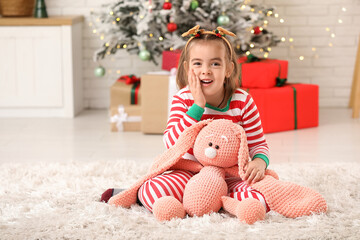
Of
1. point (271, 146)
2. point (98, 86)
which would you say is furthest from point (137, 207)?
point (98, 86)

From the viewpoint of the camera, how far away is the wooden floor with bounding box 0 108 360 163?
7.77 feet

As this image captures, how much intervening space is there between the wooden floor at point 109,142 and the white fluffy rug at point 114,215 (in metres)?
0.37

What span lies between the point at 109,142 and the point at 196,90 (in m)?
1.17

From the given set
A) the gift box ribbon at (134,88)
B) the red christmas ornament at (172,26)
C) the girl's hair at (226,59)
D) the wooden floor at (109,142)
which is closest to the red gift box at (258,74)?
the wooden floor at (109,142)

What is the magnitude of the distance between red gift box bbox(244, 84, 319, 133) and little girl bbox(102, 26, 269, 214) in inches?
45.5

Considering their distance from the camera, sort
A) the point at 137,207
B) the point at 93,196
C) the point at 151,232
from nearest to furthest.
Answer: the point at 151,232, the point at 137,207, the point at 93,196

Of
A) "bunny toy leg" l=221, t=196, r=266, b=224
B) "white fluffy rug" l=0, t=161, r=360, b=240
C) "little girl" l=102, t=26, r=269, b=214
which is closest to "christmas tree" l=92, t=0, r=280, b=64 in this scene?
"white fluffy rug" l=0, t=161, r=360, b=240

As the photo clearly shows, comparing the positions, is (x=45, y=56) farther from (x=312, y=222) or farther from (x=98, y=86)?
(x=312, y=222)

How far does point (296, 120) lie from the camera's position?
2916mm

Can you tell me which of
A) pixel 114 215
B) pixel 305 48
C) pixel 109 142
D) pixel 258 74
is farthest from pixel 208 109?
pixel 305 48

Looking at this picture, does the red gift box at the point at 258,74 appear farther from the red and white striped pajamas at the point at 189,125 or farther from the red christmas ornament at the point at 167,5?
the red and white striped pajamas at the point at 189,125

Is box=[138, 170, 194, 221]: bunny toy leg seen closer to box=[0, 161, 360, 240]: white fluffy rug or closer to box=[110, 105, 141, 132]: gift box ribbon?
box=[0, 161, 360, 240]: white fluffy rug

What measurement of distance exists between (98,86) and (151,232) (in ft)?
7.54

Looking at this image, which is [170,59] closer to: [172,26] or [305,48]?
[172,26]
